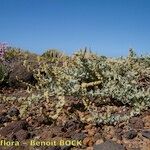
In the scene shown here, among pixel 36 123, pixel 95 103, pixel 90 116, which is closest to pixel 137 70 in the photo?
pixel 95 103

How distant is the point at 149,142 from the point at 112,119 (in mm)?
716

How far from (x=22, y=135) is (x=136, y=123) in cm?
149

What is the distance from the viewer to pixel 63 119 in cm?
555

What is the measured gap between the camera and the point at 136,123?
17.0 ft

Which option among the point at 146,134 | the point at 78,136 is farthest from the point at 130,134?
the point at 78,136

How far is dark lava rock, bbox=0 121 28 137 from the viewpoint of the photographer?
5.15 m

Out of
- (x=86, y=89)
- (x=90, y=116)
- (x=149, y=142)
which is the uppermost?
(x=86, y=89)

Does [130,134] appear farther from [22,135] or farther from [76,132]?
[22,135]

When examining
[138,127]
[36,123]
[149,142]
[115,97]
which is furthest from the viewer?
[115,97]

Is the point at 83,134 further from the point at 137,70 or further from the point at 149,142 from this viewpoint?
the point at 137,70

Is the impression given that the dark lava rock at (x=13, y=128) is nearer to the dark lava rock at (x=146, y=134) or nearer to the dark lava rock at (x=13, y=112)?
the dark lava rock at (x=13, y=112)

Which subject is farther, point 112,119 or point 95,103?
point 95,103

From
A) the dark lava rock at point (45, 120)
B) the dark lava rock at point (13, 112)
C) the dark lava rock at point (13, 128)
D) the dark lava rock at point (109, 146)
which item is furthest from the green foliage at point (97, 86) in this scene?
the dark lava rock at point (109, 146)

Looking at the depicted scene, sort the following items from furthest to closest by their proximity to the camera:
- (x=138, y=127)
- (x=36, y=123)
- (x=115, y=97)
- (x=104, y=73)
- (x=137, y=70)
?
(x=137, y=70) → (x=104, y=73) → (x=115, y=97) → (x=36, y=123) → (x=138, y=127)
